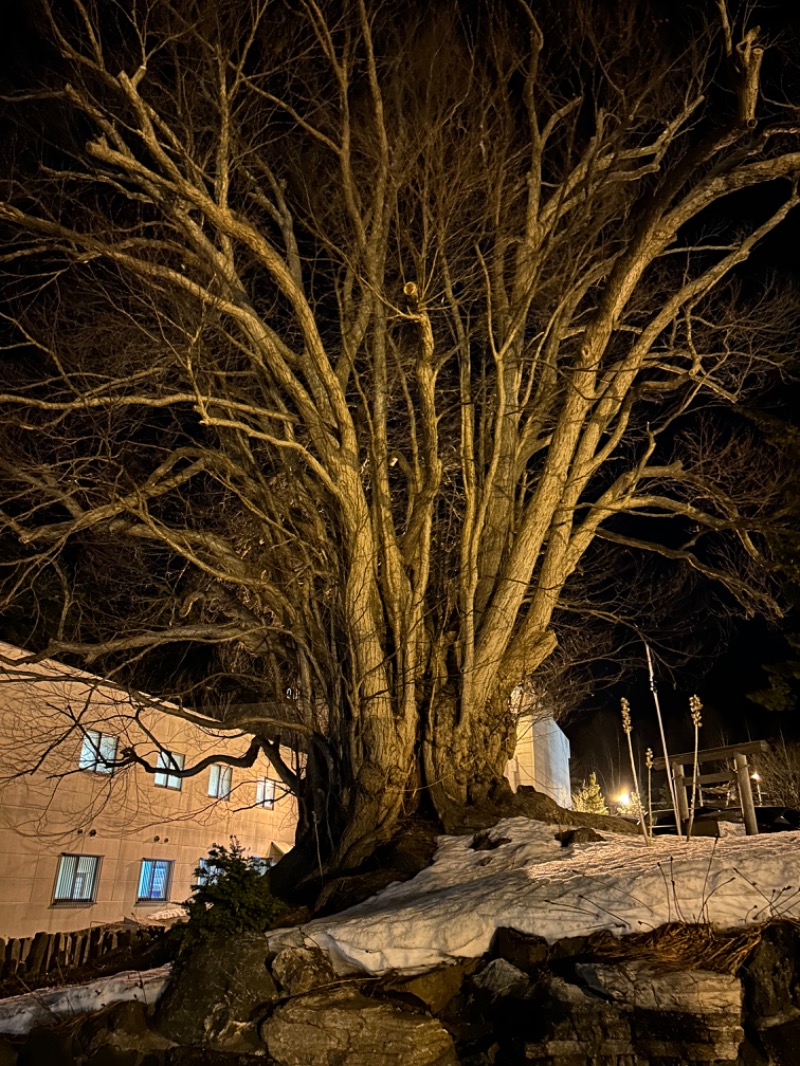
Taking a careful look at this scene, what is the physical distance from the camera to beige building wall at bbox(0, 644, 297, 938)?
15383 mm

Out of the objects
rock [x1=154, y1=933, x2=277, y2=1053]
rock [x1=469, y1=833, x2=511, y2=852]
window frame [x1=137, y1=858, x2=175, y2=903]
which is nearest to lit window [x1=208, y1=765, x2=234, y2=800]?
window frame [x1=137, y1=858, x2=175, y2=903]

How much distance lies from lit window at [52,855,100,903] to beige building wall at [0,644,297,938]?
0.11 metres

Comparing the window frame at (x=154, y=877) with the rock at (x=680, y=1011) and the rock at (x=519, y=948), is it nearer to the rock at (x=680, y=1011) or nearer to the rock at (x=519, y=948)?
the rock at (x=519, y=948)

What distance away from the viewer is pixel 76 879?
57.7 feet

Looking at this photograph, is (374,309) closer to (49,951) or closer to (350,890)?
(350,890)

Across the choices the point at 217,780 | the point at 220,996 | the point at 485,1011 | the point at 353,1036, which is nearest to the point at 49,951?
the point at 220,996

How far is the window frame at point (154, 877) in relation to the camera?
19516mm

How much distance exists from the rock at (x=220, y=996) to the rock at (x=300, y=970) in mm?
79

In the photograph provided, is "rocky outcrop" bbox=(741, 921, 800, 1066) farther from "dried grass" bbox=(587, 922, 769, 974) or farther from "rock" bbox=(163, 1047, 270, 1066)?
"rock" bbox=(163, 1047, 270, 1066)

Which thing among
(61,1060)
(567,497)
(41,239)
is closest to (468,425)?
(567,497)

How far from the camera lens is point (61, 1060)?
5.32 metres

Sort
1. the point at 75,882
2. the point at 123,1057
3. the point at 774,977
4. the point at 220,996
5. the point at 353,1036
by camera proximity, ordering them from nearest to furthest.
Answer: the point at 774,977 < the point at 353,1036 < the point at 123,1057 < the point at 220,996 < the point at 75,882

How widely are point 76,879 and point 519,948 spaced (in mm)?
14964

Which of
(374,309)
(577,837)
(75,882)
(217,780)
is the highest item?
(374,309)
